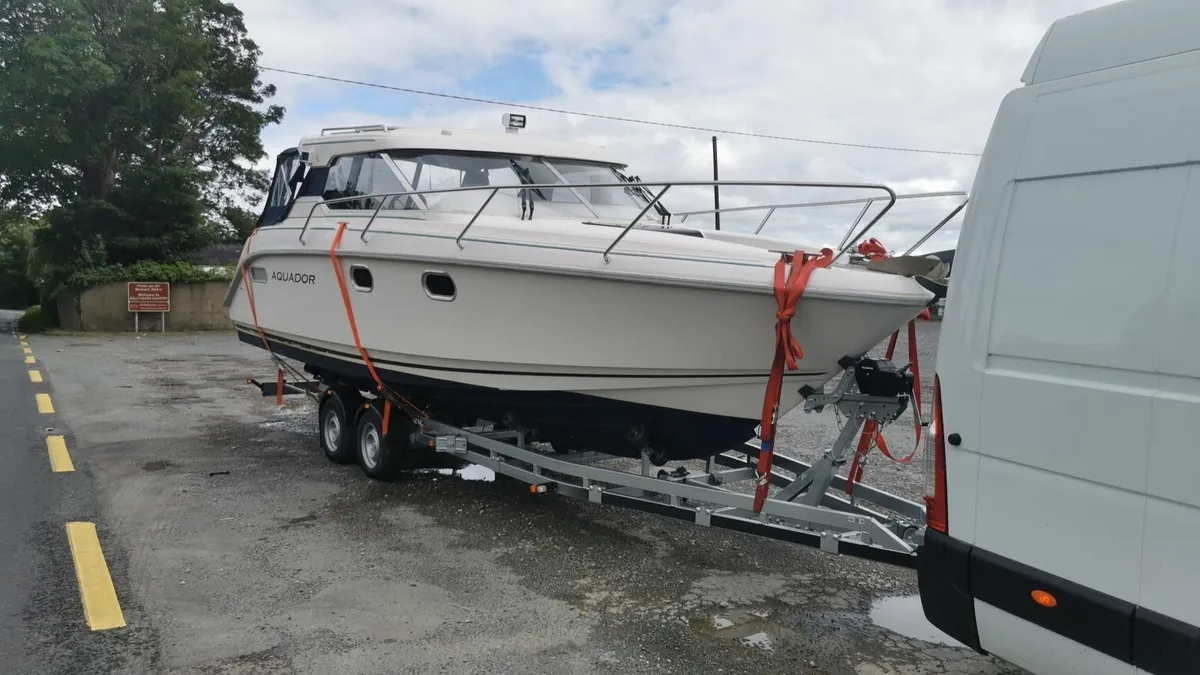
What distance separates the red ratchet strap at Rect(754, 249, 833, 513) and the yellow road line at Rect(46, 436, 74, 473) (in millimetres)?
5486

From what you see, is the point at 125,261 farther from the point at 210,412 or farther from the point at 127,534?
the point at 127,534

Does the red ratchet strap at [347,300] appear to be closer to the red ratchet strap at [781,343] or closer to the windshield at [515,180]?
A: the windshield at [515,180]

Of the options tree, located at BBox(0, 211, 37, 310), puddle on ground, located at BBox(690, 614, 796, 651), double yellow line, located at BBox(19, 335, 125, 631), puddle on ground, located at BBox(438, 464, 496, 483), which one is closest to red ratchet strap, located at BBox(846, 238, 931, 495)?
puddle on ground, located at BBox(690, 614, 796, 651)

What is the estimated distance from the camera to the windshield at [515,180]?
5.75 meters

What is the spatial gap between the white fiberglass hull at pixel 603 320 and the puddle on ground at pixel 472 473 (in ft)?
3.12

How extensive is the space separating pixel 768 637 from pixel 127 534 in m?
3.80

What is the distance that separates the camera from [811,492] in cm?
421

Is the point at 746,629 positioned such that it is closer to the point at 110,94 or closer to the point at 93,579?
the point at 93,579

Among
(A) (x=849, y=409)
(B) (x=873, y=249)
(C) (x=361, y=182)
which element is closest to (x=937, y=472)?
(A) (x=849, y=409)

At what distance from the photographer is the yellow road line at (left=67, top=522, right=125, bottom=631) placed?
12.7 feet

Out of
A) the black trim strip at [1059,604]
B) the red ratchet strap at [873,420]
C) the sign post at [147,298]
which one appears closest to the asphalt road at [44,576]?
the black trim strip at [1059,604]

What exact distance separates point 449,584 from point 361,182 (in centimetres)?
327

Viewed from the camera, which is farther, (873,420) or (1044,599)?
(873,420)

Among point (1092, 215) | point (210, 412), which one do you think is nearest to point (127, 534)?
point (210, 412)
